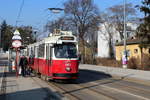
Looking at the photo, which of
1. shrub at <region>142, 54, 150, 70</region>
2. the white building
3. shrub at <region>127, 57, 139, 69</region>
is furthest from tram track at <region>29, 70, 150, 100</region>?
the white building

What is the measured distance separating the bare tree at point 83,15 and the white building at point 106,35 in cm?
1280

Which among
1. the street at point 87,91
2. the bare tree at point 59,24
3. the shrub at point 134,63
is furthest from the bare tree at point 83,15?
the street at point 87,91

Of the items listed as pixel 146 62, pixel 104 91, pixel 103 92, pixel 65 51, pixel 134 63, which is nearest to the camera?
pixel 103 92

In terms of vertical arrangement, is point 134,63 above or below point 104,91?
above

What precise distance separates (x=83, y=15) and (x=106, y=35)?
24.0m

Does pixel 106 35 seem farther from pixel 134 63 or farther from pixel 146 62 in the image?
pixel 146 62

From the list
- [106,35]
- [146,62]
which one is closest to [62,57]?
[146,62]

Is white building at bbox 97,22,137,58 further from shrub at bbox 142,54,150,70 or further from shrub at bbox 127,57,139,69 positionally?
shrub at bbox 142,54,150,70

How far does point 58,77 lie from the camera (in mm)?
20125

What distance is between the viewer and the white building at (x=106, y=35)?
90875mm

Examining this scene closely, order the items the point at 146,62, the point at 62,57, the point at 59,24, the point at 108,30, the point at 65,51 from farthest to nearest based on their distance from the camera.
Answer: the point at 108,30
the point at 59,24
the point at 146,62
the point at 65,51
the point at 62,57

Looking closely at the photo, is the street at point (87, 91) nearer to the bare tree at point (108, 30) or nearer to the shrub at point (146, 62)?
the shrub at point (146, 62)

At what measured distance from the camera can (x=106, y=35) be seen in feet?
317

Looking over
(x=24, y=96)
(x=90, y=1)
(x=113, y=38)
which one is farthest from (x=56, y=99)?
(x=113, y=38)
